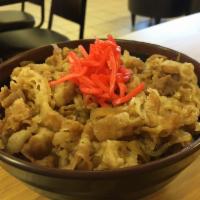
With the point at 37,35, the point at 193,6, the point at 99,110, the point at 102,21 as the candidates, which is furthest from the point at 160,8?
the point at 99,110

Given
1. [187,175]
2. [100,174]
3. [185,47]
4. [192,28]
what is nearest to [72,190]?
[100,174]

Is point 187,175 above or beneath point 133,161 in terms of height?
beneath

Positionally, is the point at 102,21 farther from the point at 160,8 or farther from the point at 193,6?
the point at 193,6

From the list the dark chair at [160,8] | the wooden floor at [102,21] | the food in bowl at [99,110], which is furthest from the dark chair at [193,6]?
the food in bowl at [99,110]

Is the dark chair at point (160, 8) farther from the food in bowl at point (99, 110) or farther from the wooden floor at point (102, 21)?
the food in bowl at point (99, 110)

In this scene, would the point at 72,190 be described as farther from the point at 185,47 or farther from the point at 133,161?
the point at 185,47

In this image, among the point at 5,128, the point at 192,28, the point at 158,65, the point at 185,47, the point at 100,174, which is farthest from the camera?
the point at 192,28

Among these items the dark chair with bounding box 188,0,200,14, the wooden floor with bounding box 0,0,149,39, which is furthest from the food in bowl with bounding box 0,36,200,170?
the dark chair with bounding box 188,0,200,14
